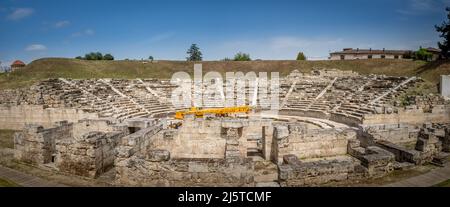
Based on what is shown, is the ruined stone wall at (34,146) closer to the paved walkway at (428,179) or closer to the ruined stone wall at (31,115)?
the ruined stone wall at (31,115)

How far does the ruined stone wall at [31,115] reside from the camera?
19500 millimetres

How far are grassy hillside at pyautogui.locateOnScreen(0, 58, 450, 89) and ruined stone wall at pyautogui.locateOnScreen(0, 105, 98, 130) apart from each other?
8358 millimetres

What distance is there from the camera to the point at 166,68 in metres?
43.9

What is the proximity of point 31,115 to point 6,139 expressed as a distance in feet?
12.9

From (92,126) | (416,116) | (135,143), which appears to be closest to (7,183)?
(135,143)

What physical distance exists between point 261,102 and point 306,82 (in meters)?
7.35

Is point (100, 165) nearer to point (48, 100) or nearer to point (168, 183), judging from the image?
A: point (168, 183)

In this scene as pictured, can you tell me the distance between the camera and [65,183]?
871 cm

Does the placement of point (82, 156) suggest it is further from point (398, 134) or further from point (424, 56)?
point (424, 56)

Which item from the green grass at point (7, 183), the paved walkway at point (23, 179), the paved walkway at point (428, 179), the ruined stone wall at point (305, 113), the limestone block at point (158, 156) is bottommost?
the paved walkway at point (23, 179)

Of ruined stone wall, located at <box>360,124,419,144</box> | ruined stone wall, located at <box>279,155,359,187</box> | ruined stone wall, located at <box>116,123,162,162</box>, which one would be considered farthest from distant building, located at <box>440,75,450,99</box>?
ruined stone wall, located at <box>116,123,162,162</box>

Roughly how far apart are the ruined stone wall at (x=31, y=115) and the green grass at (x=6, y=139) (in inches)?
47.5

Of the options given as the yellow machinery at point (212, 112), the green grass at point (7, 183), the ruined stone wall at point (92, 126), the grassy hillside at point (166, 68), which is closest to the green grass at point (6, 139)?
the ruined stone wall at point (92, 126)
